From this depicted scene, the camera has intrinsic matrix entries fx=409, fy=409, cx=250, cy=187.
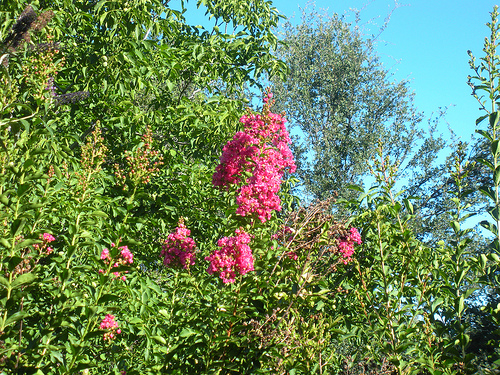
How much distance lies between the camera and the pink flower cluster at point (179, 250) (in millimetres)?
2127

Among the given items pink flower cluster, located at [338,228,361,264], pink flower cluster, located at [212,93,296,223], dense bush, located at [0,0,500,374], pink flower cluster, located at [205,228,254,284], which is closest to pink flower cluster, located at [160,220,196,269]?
dense bush, located at [0,0,500,374]

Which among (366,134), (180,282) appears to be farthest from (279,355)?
(366,134)

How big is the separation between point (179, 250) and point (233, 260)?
0.39 metres

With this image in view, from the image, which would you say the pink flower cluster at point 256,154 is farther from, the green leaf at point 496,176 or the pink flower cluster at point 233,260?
the green leaf at point 496,176

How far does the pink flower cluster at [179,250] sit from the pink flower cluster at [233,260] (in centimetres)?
A: 23

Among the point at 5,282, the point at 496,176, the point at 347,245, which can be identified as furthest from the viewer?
the point at 347,245

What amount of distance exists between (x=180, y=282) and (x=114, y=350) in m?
0.45

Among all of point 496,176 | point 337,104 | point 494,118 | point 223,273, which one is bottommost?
point 223,273

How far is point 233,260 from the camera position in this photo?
1884 millimetres

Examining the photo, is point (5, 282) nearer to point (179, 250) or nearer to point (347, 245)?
point (179, 250)

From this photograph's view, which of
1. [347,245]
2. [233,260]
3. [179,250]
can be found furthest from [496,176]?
[179,250]

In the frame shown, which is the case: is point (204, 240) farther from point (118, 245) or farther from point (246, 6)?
point (246, 6)

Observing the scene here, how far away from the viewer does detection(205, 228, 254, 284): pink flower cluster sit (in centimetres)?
187

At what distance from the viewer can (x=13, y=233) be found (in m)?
1.46
